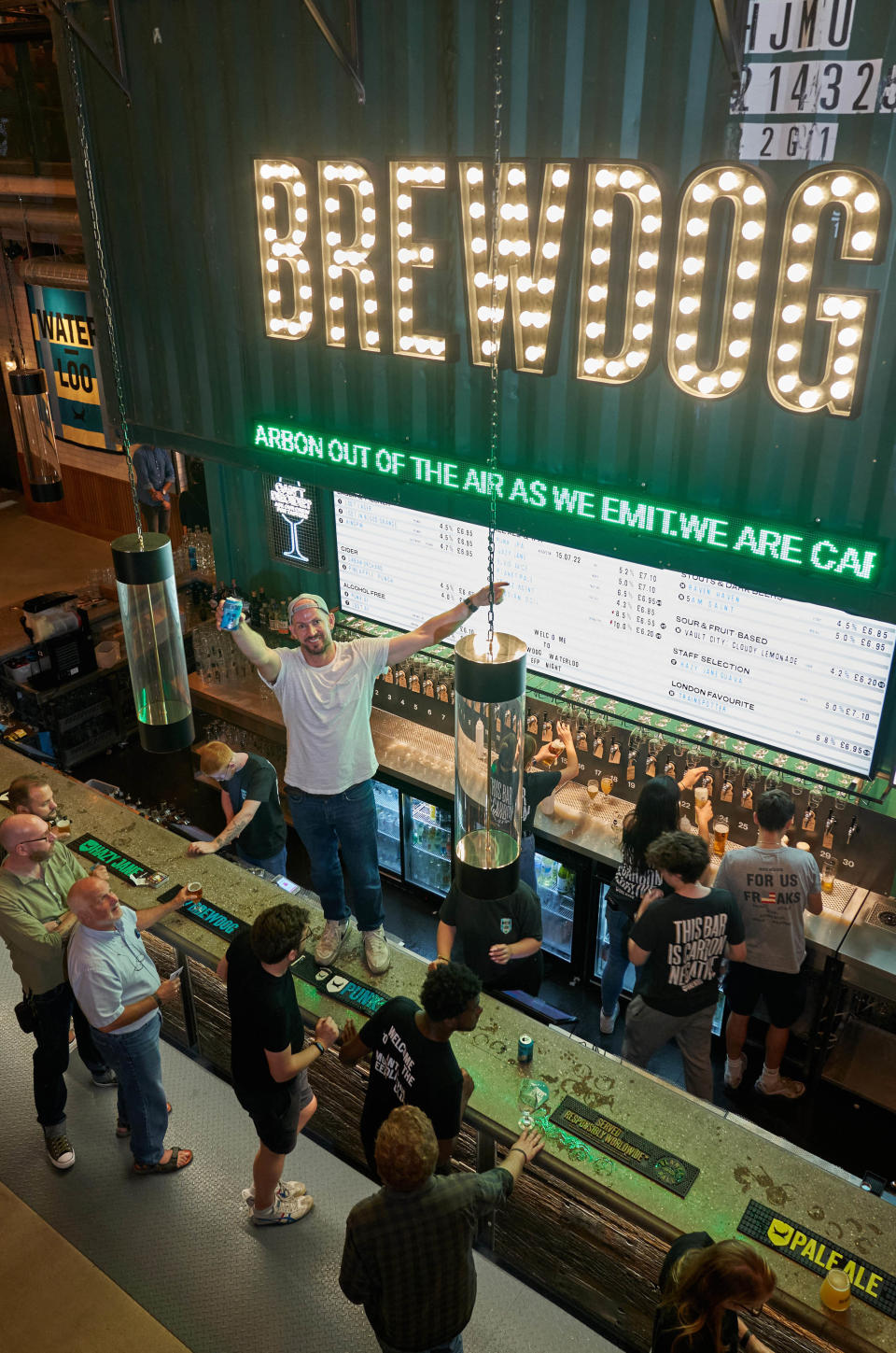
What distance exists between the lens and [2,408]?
15.3m

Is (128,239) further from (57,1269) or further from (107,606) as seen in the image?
(57,1269)

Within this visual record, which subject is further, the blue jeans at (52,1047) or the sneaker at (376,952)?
the sneaker at (376,952)

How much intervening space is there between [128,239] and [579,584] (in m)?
3.66

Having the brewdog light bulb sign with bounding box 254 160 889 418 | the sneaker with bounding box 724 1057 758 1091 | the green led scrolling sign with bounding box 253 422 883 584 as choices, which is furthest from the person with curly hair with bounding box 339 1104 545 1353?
the brewdog light bulb sign with bounding box 254 160 889 418

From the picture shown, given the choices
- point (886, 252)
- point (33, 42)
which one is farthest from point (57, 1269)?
point (33, 42)

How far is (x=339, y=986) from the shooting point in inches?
180

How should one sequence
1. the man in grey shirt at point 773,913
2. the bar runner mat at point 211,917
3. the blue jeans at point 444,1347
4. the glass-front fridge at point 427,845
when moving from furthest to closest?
the glass-front fridge at point 427,845, the man in grey shirt at point 773,913, the bar runner mat at point 211,917, the blue jeans at point 444,1347

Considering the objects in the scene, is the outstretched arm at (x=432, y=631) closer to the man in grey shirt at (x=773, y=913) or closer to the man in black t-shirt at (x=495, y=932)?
the man in black t-shirt at (x=495, y=932)

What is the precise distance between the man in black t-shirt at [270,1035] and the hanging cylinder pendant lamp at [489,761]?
71cm

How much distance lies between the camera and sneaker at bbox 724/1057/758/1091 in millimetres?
5711

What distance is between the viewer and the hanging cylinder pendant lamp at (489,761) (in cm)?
310

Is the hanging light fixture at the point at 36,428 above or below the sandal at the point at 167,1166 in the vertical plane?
above

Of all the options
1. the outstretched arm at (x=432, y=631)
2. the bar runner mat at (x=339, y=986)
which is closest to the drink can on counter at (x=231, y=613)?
the outstretched arm at (x=432, y=631)

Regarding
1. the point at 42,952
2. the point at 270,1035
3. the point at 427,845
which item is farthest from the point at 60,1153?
the point at 427,845
